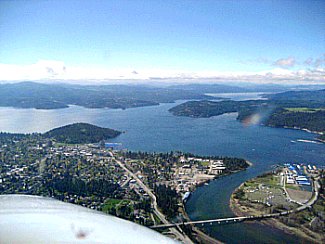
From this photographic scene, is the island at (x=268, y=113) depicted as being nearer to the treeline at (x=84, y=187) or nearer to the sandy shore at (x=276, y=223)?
the sandy shore at (x=276, y=223)

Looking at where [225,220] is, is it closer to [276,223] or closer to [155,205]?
[276,223]

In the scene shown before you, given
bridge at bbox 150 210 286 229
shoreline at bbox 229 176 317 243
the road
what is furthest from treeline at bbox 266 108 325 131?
bridge at bbox 150 210 286 229

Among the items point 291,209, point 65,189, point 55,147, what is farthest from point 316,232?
point 55,147

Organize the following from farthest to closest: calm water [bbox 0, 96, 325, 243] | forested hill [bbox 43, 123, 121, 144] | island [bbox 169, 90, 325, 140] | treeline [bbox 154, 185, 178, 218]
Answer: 1. island [bbox 169, 90, 325, 140]
2. forested hill [bbox 43, 123, 121, 144]
3. treeline [bbox 154, 185, 178, 218]
4. calm water [bbox 0, 96, 325, 243]

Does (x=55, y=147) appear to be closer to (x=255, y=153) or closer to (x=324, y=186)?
(x=255, y=153)

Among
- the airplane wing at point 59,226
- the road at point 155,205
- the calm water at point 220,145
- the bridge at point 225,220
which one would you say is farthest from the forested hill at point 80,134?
the airplane wing at point 59,226

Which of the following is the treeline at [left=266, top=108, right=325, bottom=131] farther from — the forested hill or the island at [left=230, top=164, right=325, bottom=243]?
the forested hill
